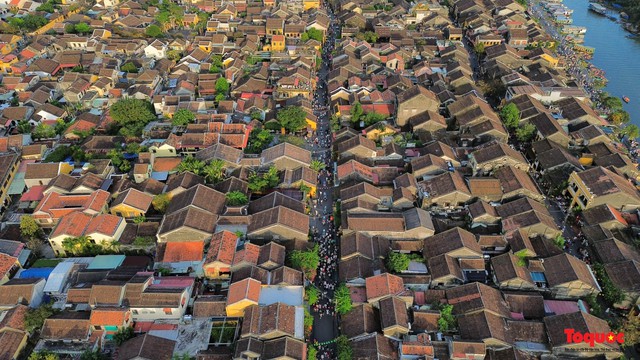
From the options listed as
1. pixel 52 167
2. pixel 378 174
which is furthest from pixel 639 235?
pixel 52 167

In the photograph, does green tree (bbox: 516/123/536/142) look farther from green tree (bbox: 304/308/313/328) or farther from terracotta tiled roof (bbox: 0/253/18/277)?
terracotta tiled roof (bbox: 0/253/18/277)

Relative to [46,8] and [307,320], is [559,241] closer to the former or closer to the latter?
[307,320]

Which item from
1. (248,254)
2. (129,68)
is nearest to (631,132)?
(248,254)

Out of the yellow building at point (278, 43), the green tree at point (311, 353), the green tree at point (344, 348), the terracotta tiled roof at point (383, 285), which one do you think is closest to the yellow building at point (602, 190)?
the terracotta tiled roof at point (383, 285)

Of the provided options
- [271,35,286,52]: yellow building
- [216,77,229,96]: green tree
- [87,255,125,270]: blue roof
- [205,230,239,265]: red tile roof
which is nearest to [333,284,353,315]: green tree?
[205,230,239,265]: red tile roof

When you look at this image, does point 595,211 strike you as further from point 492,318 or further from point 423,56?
point 423,56
